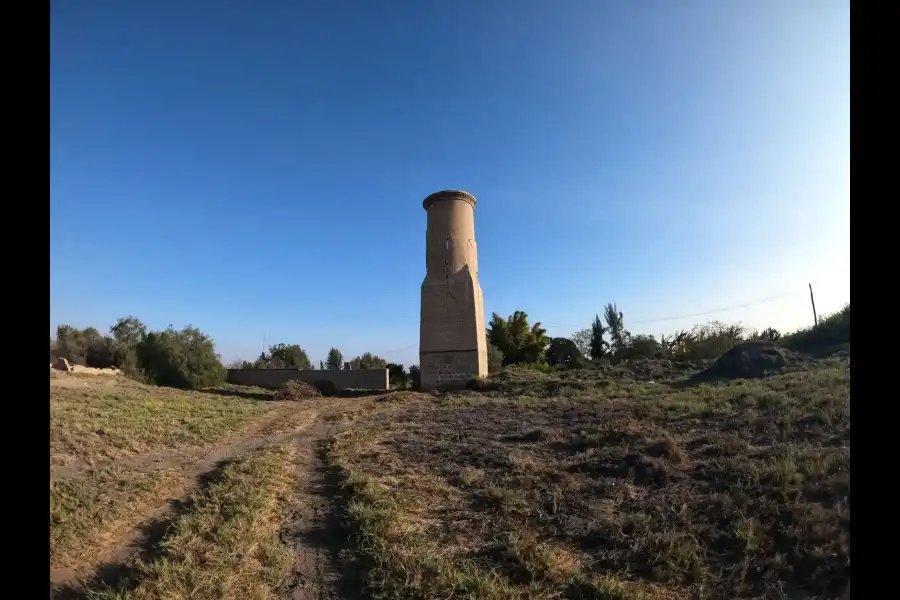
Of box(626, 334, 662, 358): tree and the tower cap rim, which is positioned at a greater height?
the tower cap rim

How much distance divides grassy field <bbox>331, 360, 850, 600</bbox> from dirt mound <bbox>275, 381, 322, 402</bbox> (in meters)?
8.66

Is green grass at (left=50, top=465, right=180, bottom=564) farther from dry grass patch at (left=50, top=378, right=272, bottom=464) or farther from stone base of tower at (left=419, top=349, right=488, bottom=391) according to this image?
stone base of tower at (left=419, top=349, right=488, bottom=391)

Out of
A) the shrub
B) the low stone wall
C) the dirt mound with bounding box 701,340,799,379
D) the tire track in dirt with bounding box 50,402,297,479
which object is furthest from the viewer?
the low stone wall

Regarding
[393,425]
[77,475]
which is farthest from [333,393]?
[77,475]

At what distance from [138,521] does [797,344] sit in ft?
45.6

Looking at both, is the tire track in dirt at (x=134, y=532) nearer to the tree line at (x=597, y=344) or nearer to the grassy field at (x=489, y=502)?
the grassy field at (x=489, y=502)

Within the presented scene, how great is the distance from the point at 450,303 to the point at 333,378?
6889 millimetres

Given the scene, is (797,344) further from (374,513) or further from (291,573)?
(291,573)

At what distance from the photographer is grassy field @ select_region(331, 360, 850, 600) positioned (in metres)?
3.11

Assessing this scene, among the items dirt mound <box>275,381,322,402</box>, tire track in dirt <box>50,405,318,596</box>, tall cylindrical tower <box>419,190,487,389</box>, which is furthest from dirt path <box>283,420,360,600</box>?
tall cylindrical tower <box>419,190,487,389</box>

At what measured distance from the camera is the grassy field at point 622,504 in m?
3.11

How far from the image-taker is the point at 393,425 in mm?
9188

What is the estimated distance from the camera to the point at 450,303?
55.8 ft

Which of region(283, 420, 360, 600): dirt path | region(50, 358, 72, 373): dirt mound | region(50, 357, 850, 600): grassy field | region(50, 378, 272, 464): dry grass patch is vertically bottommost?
region(283, 420, 360, 600): dirt path
